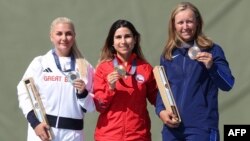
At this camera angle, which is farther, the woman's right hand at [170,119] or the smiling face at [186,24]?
the smiling face at [186,24]

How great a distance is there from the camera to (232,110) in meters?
5.43

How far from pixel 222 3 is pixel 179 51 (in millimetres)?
1479

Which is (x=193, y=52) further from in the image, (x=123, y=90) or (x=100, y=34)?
(x=100, y=34)

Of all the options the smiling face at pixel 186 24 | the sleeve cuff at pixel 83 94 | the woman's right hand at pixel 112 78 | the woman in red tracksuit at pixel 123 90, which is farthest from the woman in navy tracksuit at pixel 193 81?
the sleeve cuff at pixel 83 94

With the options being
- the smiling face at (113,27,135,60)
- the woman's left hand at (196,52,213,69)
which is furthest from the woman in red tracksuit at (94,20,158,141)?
the woman's left hand at (196,52,213,69)

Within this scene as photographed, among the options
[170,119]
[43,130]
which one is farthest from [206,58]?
[43,130]

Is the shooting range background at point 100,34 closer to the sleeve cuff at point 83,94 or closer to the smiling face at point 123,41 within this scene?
the smiling face at point 123,41

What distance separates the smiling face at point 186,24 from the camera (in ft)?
13.1

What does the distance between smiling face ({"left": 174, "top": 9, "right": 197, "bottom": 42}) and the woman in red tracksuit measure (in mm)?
376

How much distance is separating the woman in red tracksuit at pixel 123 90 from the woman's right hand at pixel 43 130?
33cm

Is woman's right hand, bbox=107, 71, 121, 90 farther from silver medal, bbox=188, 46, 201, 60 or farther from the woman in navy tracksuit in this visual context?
silver medal, bbox=188, 46, 201, 60

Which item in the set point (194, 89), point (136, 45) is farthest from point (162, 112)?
point (136, 45)

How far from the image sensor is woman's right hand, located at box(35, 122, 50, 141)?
4.11 meters

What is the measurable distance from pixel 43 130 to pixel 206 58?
3.61 feet
